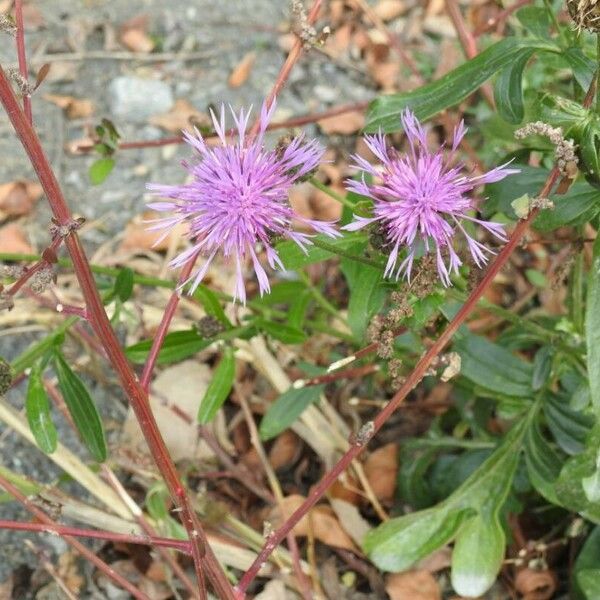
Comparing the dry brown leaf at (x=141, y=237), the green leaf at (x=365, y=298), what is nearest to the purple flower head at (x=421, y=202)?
the green leaf at (x=365, y=298)

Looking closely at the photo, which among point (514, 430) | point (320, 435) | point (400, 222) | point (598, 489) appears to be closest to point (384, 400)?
point (320, 435)

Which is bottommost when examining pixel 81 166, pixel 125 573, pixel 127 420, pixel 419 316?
pixel 125 573

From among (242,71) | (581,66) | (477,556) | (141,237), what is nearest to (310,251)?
(581,66)

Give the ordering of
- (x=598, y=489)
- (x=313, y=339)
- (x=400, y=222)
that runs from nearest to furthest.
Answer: (x=400, y=222)
(x=598, y=489)
(x=313, y=339)

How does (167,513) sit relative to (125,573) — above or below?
above

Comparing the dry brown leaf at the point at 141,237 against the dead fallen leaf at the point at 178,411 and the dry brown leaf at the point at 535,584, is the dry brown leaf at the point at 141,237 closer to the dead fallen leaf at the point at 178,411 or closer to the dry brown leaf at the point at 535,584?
the dead fallen leaf at the point at 178,411

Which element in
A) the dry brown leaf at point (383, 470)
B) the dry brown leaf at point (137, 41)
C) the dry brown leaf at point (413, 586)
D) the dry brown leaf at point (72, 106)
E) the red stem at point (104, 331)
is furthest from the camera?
the dry brown leaf at point (137, 41)

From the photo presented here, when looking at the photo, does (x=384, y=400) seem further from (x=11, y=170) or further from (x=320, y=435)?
(x=11, y=170)
